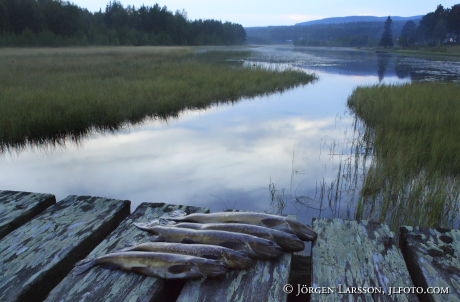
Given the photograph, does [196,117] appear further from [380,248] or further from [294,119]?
[380,248]

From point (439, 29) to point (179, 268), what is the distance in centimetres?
12268

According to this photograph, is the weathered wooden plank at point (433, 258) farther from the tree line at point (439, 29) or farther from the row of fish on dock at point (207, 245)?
the tree line at point (439, 29)

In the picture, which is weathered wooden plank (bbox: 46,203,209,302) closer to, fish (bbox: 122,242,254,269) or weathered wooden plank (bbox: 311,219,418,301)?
fish (bbox: 122,242,254,269)

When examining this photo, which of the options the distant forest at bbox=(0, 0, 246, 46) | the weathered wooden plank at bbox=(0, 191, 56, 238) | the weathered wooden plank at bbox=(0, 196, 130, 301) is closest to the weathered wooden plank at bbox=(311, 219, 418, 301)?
the weathered wooden plank at bbox=(0, 196, 130, 301)

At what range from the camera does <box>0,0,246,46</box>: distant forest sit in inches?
2455

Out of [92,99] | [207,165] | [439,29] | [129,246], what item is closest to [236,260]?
[129,246]

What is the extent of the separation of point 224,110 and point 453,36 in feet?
415

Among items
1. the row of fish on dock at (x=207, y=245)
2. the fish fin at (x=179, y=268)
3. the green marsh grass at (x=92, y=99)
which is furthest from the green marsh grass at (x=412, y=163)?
the green marsh grass at (x=92, y=99)

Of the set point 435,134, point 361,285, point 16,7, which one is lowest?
point 435,134

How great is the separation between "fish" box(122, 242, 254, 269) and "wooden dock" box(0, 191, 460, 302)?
6cm

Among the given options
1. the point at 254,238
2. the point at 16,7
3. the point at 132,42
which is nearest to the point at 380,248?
the point at 254,238

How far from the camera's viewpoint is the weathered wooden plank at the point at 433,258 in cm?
211

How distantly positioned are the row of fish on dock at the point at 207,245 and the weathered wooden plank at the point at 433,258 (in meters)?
0.64

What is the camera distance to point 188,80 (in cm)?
1759
